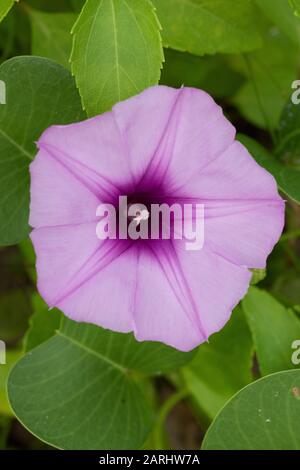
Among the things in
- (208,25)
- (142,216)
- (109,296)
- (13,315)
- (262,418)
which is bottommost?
(13,315)

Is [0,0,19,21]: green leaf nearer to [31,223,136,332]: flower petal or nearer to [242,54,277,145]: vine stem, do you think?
[31,223,136,332]: flower petal

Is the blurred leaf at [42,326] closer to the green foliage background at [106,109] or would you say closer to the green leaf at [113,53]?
the green foliage background at [106,109]

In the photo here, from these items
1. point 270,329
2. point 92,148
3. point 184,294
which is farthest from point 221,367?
point 92,148

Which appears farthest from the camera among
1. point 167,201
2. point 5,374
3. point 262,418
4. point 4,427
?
point 4,427

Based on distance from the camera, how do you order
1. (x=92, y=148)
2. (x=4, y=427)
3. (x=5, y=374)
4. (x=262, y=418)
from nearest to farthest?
1. (x=92, y=148)
2. (x=262, y=418)
3. (x=5, y=374)
4. (x=4, y=427)

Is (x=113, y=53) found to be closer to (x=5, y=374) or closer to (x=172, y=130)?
(x=172, y=130)

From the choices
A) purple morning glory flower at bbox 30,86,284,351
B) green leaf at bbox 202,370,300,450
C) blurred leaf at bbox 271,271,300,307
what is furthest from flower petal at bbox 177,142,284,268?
blurred leaf at bbox 271,271,300,307

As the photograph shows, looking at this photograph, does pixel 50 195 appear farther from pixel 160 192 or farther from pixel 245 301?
pixel 245 301
